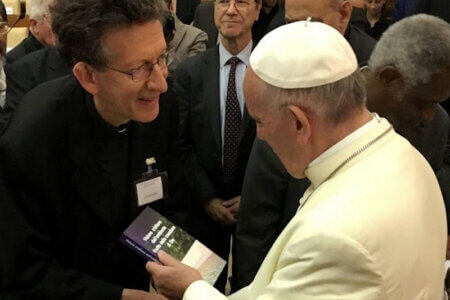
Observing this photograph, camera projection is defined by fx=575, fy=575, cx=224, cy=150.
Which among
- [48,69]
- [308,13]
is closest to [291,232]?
[308,13]

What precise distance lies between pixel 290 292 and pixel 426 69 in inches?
40.2

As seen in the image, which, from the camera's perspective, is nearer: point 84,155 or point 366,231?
point 366,231

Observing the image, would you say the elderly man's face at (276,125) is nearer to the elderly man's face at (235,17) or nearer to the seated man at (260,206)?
the seated man at (260,206)

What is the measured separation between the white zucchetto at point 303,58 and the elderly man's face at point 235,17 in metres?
1.61

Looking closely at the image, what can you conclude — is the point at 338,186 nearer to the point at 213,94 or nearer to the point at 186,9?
the point at 213,94

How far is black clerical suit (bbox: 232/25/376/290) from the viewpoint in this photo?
6.41 ft

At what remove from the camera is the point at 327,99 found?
1211mm

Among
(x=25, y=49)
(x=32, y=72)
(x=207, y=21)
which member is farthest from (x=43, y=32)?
(x=207, y=21)

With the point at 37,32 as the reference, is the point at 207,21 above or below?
below

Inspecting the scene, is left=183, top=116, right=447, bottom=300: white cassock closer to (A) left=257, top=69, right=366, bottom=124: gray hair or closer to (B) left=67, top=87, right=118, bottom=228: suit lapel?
(A) left=257, top=69, right=366, bottom=124: gray hair

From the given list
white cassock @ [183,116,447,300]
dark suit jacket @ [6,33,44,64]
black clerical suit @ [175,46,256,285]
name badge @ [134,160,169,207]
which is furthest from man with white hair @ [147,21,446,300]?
dark suit jacket @ [6,33,44,64]

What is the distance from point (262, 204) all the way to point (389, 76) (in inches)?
24.0

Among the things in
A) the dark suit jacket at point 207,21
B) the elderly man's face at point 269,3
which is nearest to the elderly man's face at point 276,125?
the elderly man's face at point 269,3

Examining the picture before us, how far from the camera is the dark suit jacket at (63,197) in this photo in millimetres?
1622
